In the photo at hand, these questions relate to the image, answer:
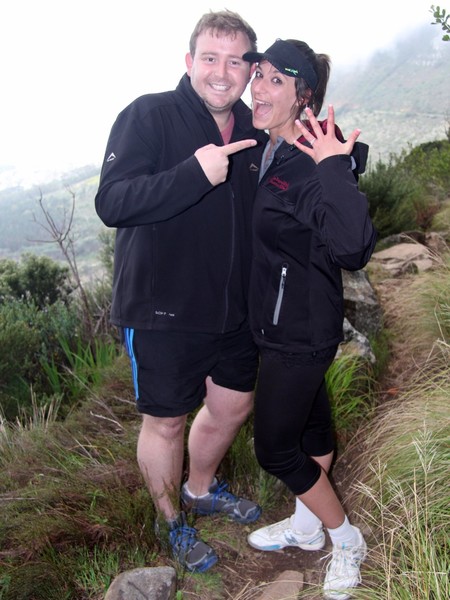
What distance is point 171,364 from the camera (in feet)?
7.17

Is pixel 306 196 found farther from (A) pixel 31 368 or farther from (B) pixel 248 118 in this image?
(A) pixel 31 368

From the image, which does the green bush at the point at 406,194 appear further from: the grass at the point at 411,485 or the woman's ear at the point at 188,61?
the woman's ear at the point at 188,61

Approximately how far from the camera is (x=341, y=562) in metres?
2.21

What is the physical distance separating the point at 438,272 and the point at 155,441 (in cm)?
323

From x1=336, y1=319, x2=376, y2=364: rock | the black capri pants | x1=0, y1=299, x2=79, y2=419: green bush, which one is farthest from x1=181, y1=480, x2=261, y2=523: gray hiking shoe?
x1=0, y1=299, x2=79, y2=419: green bush

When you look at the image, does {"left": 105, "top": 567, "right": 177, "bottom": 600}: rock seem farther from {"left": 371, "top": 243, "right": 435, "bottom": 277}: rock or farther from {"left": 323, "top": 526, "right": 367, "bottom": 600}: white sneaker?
{"left": 371, "top": 243, "right": 435, "bottom": 277}: rock

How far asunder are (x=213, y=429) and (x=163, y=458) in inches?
12.0

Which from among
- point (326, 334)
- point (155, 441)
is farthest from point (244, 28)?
point (155, 441)

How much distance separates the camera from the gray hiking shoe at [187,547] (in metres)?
2.37

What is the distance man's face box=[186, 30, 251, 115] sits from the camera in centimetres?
208

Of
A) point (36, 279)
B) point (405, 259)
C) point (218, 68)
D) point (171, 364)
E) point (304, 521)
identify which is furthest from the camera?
point (36, 279)

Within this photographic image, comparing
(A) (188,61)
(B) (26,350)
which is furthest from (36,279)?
(A) (188,61)

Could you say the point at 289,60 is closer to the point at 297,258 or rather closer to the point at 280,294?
the point at 297,258

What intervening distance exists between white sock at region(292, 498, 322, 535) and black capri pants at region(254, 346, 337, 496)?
0.37 metres
